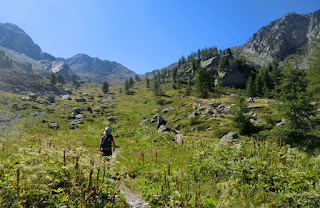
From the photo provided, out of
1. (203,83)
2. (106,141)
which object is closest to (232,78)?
(203,83)

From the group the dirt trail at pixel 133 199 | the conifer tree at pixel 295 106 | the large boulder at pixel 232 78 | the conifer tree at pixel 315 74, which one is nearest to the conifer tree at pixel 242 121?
Result: the conifer tree at pixel 295 106

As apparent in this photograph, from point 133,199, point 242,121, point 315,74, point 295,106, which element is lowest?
point 133,199

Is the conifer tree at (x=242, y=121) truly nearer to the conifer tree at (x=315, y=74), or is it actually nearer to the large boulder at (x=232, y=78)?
the conifer tree at (x=315, y=74)

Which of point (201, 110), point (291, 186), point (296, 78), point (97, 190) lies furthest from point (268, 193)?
point (201, 110)

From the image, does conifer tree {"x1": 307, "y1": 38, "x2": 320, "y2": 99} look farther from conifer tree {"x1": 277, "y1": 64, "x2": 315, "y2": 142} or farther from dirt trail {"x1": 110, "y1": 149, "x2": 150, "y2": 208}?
dirt trail {"x1": 110, "y1": 149, "x2": 150, "y2": 208}

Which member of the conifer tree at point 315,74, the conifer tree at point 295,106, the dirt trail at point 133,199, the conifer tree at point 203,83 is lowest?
the dirt trail at point 133,199

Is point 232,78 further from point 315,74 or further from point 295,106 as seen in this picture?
point 295,106

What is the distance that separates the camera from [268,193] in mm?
4812

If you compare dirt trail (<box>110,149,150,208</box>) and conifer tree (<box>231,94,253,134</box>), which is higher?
conifer tree (<box>231,94,253,134</box>)

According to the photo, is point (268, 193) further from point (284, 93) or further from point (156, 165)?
point (284, 93)

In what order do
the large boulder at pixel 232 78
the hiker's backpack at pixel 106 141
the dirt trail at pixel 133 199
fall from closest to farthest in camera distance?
the dirt trail at pixel 133 199 < the hiker's backpack at pixel 106 141 < the large boulder at pixel 232 78

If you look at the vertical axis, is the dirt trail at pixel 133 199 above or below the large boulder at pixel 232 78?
below

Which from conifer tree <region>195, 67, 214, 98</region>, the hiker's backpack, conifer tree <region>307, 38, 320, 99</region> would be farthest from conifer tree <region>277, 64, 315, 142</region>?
conifer tree <region>195, 67, 214, 98</region>

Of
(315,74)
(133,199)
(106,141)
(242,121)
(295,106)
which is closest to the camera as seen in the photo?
(133,199)
